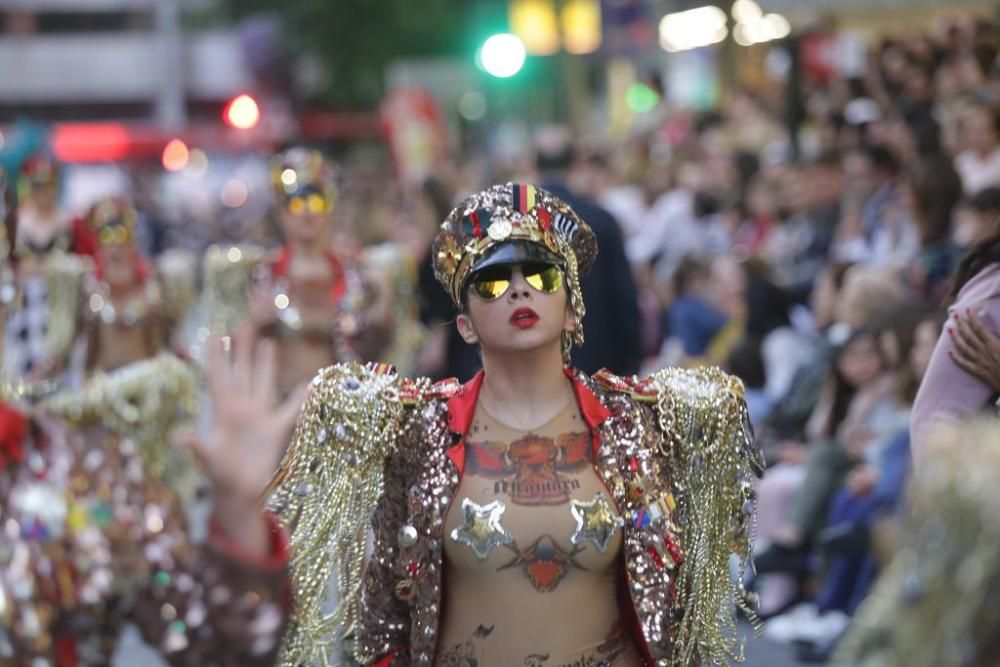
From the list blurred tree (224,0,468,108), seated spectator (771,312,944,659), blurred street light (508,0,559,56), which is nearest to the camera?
seated spectator (771,312,944,659)

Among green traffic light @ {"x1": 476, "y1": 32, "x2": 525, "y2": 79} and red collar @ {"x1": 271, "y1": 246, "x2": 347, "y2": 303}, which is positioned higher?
green traffic light @ {"x1": 476, "y1": 32, "x2": 525, "y2": 79}

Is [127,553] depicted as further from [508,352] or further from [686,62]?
[686,62]

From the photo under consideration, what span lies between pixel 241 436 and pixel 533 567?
137 cm

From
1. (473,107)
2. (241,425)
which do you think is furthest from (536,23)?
(241,425)

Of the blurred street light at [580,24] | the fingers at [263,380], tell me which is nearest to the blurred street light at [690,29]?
the blurred street light at [580,24]

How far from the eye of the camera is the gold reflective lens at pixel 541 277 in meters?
4.93

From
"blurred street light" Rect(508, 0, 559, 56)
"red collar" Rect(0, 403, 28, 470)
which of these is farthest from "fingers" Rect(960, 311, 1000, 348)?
"blurred street light" Rect(508, 0, 559, 56)

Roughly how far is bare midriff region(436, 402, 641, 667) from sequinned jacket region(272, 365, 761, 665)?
0.08 metres

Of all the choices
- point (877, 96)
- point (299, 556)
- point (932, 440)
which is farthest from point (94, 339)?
point (932, 440)

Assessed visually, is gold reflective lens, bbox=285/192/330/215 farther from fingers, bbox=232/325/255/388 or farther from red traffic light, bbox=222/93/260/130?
red traffic light, bbox=222/93/260/130

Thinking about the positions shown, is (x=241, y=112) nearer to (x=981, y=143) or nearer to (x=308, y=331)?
(x=981, y=143)

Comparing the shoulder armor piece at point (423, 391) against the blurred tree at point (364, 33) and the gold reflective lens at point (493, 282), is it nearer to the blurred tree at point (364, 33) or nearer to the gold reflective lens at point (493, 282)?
the gold reflective lens at point (493, 282)

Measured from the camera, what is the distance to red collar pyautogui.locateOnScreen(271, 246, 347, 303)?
10.3 meters

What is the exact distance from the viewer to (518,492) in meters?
4.82
